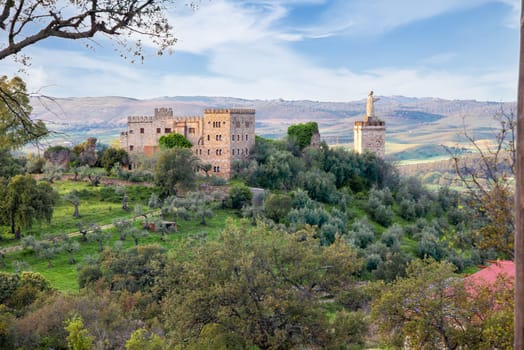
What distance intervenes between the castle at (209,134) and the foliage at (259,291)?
27.4m

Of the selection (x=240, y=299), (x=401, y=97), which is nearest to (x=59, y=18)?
(x=240, y=299)

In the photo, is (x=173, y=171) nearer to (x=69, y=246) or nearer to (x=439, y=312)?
(x=69, y=246)

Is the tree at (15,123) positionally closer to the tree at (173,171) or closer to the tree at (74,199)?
the tree at (74,199)

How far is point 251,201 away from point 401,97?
171m

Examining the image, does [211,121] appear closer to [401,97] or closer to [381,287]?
[381,287]

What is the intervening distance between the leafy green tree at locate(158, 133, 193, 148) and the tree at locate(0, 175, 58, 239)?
55.1 feet

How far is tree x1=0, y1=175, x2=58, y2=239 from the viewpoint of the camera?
2664cm

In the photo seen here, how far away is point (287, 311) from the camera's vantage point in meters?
14.7

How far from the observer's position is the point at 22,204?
2670 centimetres

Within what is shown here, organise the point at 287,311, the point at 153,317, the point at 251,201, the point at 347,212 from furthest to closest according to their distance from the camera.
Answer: the point at 347,212
the point at 251,201
the point at 153,317
the point at 287,311

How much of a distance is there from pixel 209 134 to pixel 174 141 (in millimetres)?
2786

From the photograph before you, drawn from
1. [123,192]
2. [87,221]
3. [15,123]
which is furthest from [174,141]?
[15,123]

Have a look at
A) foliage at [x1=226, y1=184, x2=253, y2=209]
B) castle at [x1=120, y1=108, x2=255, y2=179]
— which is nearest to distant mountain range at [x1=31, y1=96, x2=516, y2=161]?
castle at [x1=120, y1=108, x2=255, y2=179]

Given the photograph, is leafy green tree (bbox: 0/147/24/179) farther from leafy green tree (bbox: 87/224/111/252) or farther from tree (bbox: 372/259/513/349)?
tree (bbox: 372/259/513/349)
